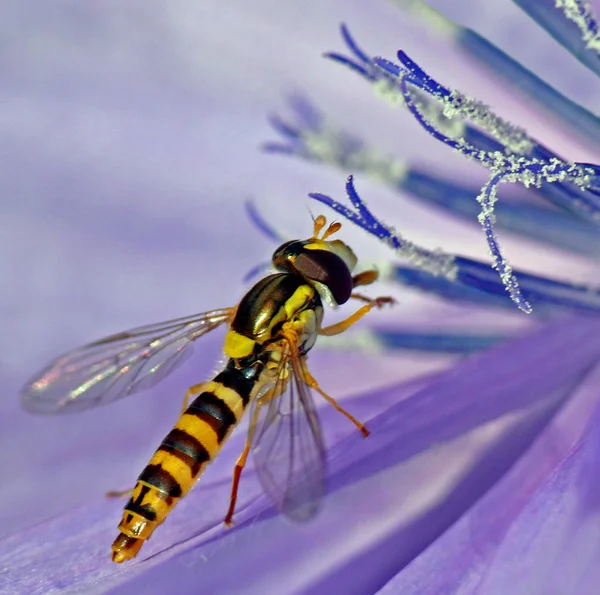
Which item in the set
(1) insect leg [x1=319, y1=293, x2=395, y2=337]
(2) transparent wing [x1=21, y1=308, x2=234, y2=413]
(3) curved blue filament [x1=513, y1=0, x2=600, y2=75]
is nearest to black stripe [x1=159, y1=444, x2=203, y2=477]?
(2) transparent wing [x1=21, y1=308, x2=234, y2=413]

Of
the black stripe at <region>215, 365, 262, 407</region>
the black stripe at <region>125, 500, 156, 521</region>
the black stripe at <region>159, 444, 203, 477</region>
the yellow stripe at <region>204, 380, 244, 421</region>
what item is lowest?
the black stripe at <region>125, 500, 156, 521</region>

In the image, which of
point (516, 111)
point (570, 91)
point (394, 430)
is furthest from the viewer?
point (570, 91)

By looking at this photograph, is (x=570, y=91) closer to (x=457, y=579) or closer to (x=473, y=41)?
(x=473, y=41)

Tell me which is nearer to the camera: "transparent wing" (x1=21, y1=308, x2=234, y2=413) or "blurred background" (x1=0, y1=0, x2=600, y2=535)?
"transparent wing" (x1=21, y1=308, x2=234, y2=413)

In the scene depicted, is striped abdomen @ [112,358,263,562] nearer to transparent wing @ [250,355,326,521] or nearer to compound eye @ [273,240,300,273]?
transparent wing @ [250,355,326,521]

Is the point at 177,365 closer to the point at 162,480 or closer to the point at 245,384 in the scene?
the point at 245,384

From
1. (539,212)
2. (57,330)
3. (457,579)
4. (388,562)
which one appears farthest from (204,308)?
(457,579)

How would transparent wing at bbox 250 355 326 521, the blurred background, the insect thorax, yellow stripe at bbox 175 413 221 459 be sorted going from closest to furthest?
transparent wing at bbox 250 355 326 521, yellow stripe at bbox 175 413 221 459, the insect thorax, the blurred background

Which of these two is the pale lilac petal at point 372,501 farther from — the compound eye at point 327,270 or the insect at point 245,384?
the compound eye at point 327,270
